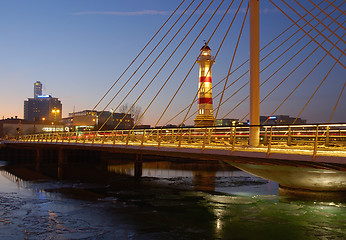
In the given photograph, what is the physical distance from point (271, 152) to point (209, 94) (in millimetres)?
40062

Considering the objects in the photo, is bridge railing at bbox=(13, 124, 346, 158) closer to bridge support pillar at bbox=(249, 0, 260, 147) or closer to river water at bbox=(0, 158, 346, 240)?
bridge support pillar at bbox=(249, 0, 260, 147)

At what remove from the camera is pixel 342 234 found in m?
13.6

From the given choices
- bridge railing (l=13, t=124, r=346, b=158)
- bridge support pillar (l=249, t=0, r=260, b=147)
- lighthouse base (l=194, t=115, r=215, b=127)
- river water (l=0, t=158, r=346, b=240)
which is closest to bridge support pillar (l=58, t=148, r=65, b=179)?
bridge railing (l=13, t=124, r=346, b=158)

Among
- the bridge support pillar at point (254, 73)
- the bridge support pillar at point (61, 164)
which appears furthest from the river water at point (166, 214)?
the bridge support pillar at point (61, 164)

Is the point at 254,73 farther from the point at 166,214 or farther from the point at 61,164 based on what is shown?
the point at 61,164

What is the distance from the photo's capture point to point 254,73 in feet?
57.4

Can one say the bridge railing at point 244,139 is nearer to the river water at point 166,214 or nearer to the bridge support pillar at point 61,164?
the bridge support pillar at point 61,164

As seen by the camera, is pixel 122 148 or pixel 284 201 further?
pixel 122 148

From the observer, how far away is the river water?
46.4ft

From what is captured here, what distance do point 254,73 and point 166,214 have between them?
7092 mm

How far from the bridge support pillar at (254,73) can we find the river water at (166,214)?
3408mm

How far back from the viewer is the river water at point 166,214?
14156 mm

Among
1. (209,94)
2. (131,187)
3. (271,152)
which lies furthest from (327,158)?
(209,94)

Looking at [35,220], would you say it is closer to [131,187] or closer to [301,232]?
[301,232]
